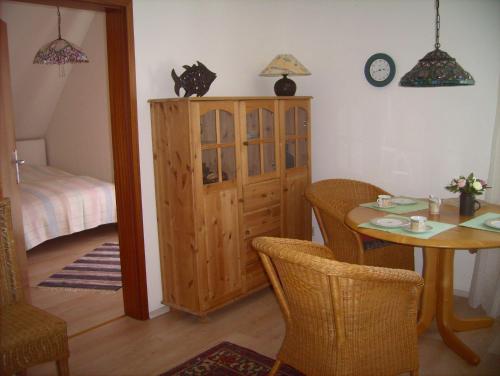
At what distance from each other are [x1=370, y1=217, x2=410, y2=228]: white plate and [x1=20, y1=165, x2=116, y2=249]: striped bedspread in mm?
3384

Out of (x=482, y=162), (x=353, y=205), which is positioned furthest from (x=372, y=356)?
(x=482, y=162)

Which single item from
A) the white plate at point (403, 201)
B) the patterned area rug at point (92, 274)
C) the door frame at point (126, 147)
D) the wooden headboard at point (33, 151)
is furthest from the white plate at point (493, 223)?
the wooden headboard at point (33, 151)

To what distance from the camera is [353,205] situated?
3564mm

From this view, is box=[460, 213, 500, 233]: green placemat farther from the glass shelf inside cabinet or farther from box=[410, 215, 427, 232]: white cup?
the glass shelf inside cabinet

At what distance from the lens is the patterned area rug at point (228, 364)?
2654mm

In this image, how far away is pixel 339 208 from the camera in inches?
136

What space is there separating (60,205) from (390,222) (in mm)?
3565

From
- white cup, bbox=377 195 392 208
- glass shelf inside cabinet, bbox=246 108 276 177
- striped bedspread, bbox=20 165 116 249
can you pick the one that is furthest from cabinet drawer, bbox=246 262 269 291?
striped bedspread, bbox=20 165 116 249

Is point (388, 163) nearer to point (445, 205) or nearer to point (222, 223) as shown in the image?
point (445, 205)

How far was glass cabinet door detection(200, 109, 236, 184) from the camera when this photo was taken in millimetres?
3111

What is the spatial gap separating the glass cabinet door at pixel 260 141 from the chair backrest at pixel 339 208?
0.36 m

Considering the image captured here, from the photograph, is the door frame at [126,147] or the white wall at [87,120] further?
the white wall at [87,120]

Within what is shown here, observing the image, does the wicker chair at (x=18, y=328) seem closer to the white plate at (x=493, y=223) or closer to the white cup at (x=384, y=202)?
the white cup at (x=384, y=202)

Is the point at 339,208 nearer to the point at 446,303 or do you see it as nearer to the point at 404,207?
the point at 404,207
